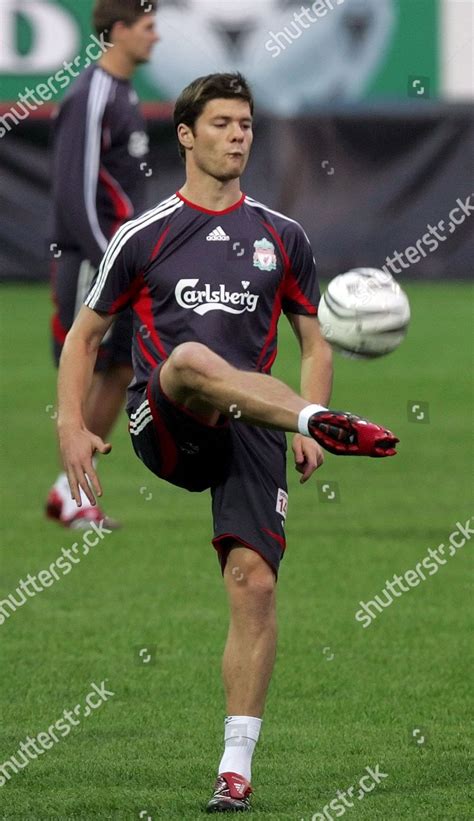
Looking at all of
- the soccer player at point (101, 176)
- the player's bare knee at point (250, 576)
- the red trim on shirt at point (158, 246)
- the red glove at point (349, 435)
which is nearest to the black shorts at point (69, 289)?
the soccer player at point (101, 176)

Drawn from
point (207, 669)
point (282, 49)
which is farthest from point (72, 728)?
point (282, 49)

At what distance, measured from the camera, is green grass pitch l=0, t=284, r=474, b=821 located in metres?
5.14

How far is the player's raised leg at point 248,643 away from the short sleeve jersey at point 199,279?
67cm

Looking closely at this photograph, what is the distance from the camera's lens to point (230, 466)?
204 inches

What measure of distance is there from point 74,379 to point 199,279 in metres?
0.51

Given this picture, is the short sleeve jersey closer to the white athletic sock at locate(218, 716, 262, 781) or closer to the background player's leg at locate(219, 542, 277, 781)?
A: the background player's leg at locate(219, 542, 277, 781)

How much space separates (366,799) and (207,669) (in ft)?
5.95

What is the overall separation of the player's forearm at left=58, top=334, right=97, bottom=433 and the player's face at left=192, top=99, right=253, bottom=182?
0.72 m

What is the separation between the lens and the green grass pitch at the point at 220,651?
5.14 metres

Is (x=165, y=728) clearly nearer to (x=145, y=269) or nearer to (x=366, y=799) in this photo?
(x=366, y=799)

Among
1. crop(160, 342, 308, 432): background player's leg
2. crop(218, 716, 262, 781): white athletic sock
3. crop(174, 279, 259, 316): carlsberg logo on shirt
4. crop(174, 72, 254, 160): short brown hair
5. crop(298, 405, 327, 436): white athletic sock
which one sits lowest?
crop(218, 716, 262, 781): white athletic sock

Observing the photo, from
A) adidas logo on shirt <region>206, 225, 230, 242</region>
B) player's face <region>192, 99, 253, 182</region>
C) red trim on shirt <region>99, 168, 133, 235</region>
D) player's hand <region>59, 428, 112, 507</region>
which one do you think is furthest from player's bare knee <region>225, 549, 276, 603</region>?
red trim on shirt <region>99, 168, 133, 235</region>

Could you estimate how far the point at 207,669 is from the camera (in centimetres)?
667

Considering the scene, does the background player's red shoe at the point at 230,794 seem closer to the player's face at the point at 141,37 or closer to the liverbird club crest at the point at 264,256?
the liverbird club crest at the point at 264,256
